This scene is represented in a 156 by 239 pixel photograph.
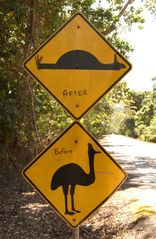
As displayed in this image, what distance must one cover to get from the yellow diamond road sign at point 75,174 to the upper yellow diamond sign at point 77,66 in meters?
0.28

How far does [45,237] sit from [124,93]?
570 inches

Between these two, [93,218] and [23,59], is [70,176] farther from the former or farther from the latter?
[23,59]

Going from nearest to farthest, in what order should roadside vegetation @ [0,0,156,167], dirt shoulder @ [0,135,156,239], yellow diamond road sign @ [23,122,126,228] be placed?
yellow diamond road sign @ [23,122,126,228], dirt shoulder @ [0,135,156,239], roadside vegetation @ [0,0,156,167]

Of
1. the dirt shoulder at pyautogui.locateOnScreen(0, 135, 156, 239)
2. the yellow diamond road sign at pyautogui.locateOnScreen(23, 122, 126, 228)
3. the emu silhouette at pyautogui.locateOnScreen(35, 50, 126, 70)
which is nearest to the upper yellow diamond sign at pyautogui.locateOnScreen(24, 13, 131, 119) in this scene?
the emu silhouette at pyautogui.locateOnScreen(35, 50, 126, 70)

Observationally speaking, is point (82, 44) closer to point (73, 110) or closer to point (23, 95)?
point (73, 110)

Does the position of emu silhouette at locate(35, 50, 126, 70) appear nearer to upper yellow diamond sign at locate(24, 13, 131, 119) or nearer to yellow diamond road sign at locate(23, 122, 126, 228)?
upper yellow diamond sign at locate(24, 13, 131, 119)

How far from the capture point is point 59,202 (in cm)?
460

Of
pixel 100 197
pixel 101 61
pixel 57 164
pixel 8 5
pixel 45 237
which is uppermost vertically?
pixel 8 5

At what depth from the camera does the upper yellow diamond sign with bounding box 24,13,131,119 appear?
15.0 feet

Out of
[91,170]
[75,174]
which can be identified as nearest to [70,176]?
[75,174]

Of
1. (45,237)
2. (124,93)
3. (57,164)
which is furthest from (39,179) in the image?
(124,93)

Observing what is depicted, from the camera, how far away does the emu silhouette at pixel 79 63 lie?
4.58 meters

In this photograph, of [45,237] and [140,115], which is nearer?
[45,237]

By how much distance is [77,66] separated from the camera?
15.1 feet
